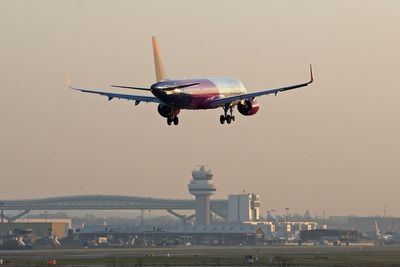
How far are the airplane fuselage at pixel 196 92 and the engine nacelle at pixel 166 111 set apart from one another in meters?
2.09

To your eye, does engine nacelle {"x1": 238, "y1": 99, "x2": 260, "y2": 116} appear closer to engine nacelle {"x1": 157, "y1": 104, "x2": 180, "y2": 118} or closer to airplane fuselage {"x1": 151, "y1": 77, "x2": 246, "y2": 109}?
airplane fuselage {"x1": 151, "y1": 77, "x2": 246, "y2": 109}

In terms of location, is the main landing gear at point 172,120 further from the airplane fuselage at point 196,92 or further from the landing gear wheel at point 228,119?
the landing gear wheel at point 228,119

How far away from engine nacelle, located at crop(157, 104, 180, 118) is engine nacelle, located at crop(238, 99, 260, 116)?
1040 cm

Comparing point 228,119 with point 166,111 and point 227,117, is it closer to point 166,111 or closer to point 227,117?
point 227,117

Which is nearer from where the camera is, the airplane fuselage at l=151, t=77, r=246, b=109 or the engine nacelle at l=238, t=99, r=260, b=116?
the airplane fuselage at l=151, t=77, r=246, b=109

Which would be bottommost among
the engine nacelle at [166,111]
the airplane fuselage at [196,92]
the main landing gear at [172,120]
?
the main landing gear at [172,120]

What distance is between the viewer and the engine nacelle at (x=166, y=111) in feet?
420

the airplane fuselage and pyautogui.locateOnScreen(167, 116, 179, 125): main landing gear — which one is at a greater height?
the airplane fuselage

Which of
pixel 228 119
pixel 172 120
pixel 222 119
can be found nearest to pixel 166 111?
pixel 172 120

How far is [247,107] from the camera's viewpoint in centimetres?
13588

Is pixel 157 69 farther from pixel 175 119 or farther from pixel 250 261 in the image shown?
pixel 250 261

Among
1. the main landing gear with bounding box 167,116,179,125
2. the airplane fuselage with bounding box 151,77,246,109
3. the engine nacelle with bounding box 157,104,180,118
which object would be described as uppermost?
the airplane fuselage with bounding box 151,77,246,109

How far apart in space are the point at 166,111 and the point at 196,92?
441 cm

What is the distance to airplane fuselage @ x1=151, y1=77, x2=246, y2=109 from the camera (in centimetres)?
12275
